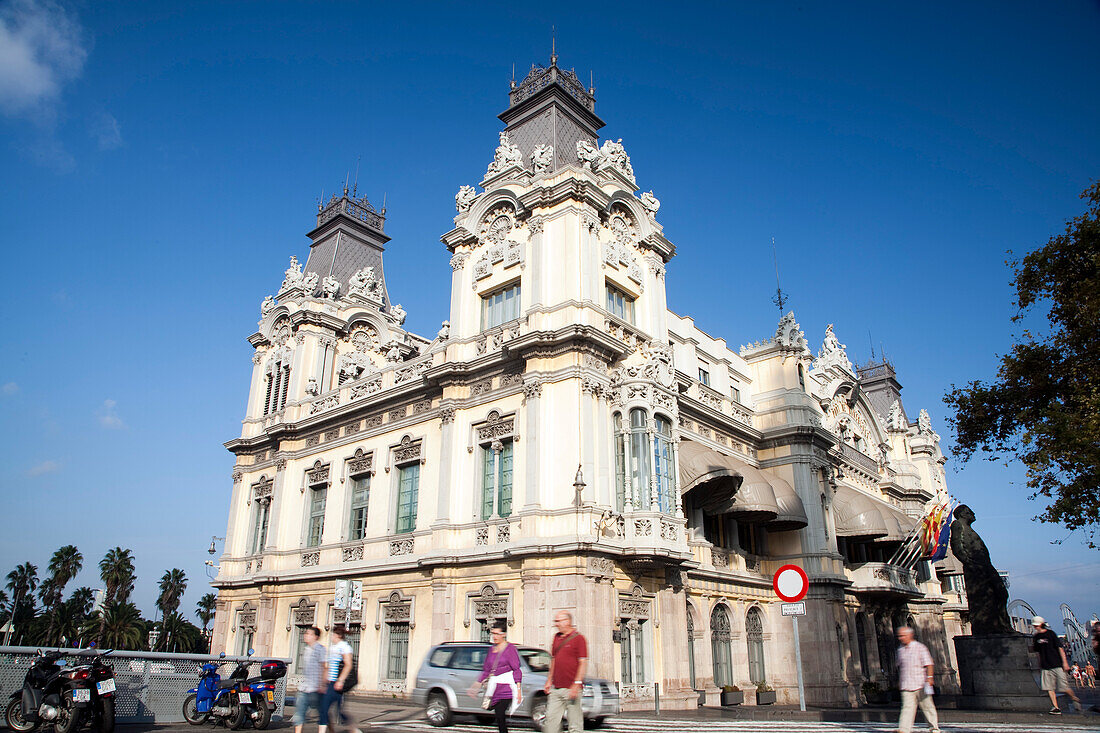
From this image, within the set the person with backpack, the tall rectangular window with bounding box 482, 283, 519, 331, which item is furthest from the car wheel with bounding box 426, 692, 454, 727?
the tall rectangular window with bounding box 482, 283, 519, 331

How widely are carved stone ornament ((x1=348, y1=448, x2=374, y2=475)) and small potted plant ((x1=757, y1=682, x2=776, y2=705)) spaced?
51.6 ft

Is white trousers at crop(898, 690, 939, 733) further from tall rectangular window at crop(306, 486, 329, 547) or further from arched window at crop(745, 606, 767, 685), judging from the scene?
tall rectangular window at crop(306, 486, 329, 547)

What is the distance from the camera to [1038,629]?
14086 millimetres

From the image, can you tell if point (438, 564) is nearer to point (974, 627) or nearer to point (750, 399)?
point (974, 627)

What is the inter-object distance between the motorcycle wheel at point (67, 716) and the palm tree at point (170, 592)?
74.7m

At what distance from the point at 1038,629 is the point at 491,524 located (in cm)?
1351

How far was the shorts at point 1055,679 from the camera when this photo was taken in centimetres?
1406

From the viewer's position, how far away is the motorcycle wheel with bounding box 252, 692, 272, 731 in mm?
13516

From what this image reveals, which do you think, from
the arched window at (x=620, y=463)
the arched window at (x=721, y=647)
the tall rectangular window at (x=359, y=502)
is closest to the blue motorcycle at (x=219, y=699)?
the arched window at (x=620, y=463)

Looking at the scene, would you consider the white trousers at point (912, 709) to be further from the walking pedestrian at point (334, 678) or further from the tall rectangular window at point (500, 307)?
the tall rectangular window at point (500, 307)

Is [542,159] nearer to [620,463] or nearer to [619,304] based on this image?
[619,304]

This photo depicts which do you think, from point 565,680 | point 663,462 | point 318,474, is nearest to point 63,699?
point 565,680

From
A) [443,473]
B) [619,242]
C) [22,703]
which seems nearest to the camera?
[22,703]

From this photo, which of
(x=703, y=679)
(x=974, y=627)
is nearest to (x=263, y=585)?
(x=703, y=679)
